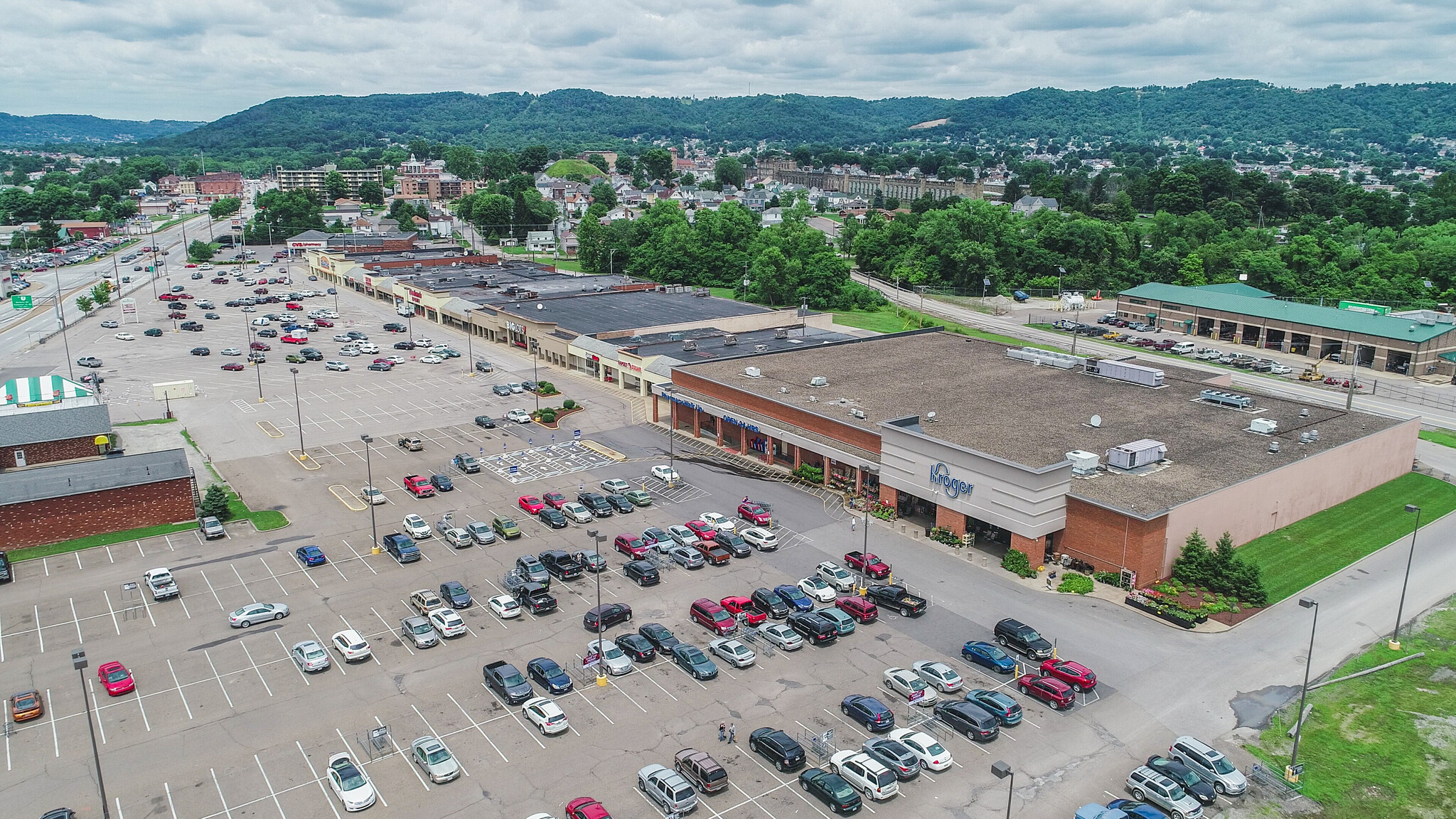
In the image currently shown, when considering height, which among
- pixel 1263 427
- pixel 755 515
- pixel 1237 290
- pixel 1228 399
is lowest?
pixel 755 515

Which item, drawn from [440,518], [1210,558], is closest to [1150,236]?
[1210,558]

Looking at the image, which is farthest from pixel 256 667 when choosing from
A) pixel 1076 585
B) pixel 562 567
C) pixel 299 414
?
pixel 299 414

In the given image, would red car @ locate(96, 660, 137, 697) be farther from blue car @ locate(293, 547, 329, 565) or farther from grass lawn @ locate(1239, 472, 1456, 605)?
grass lawn @ locate(1239, 472, 1456, 605)

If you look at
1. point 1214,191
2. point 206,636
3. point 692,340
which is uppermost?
point 1214,191

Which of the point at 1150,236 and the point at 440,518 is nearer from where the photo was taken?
the point at 440,518

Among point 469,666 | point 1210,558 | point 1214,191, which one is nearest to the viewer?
point 469,666

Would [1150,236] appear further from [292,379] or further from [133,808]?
[133,808]

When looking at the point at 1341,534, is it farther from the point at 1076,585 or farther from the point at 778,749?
the point at 778,749

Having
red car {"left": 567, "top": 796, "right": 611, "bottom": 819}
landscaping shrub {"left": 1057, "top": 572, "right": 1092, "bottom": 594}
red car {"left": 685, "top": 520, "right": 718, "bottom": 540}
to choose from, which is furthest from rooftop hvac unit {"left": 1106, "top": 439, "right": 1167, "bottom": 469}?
red car {"left": 567, "top": 796, "right": 611, "bottom": 819}
